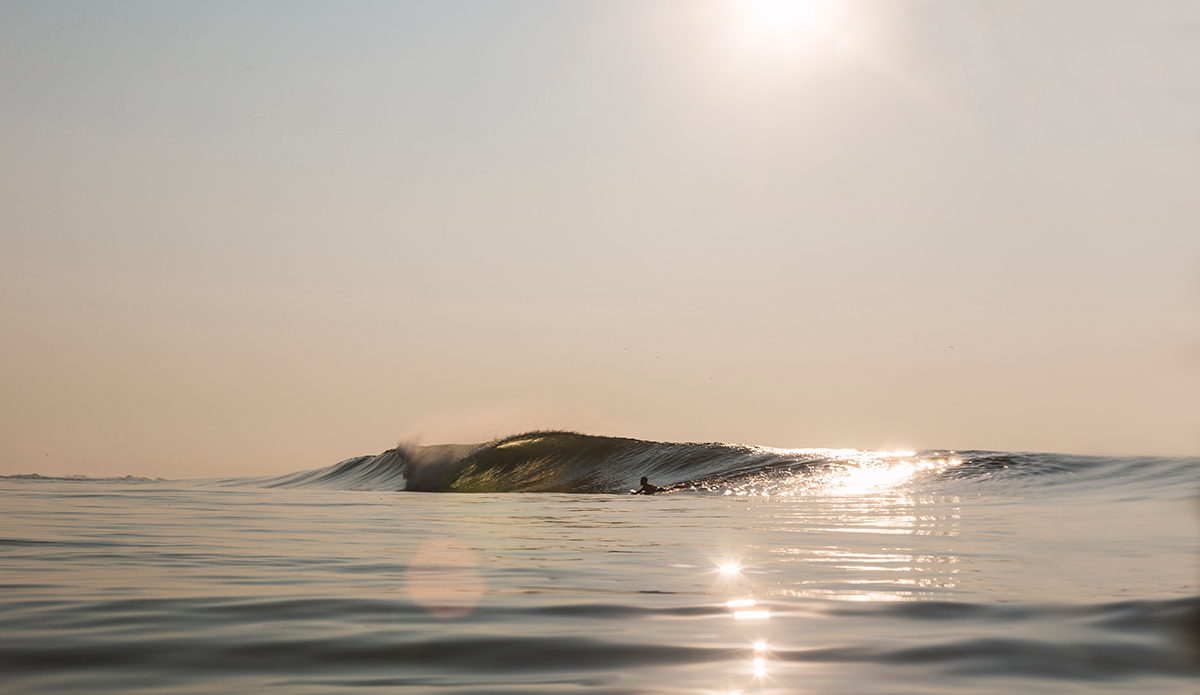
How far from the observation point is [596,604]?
13.9 feet

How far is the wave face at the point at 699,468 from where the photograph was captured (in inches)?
825

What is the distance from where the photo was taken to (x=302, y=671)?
8.89ft

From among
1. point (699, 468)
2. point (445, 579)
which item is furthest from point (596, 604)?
point (699, 468)

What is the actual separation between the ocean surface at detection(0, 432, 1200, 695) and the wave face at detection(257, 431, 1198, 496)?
1089 cm

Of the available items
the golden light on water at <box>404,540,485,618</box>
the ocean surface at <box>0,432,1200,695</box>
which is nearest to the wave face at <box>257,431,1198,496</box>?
the ocean surface at <box>0,432,1200,695</box>

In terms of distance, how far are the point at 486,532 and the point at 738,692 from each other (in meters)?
6.53

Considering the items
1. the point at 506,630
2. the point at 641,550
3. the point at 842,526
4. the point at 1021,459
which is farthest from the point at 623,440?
the point at 506,630

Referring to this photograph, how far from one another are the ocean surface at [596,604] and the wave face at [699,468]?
10.9m

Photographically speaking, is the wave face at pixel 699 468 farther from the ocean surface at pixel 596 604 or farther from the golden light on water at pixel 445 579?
the golden light on water at pixel 445 579

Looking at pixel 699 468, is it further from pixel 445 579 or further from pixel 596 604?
pixel 596 604

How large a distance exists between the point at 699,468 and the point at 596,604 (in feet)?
74.1

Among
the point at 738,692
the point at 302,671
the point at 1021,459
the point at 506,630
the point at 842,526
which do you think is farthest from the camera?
the point at 1021,459

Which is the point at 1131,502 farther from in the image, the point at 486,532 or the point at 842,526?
the point at 486,532

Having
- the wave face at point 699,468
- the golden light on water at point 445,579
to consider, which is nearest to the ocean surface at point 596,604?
the golden light on water at point 445,579
